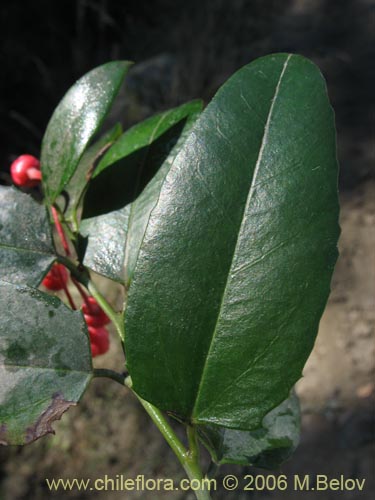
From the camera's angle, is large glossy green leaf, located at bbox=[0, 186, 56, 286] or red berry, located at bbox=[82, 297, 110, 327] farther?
red berry, located at bbox=[82, 297, 110, 327]

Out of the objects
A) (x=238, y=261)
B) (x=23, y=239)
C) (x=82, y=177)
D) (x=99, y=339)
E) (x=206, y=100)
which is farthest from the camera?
(x=206, y=100)

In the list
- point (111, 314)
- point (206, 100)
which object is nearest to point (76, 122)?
point (111, 314)

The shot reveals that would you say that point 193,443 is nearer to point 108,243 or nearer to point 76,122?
point 108,243

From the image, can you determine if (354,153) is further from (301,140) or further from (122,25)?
(301,140)

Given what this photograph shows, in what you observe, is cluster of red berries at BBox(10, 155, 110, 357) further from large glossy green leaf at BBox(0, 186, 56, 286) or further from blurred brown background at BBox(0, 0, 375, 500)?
blurred brown background at BBox(0, 0, 375, 500)

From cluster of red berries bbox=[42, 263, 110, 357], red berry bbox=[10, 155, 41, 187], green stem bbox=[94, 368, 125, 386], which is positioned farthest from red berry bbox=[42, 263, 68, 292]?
green stem bbox=[94, 368, 125, 386]

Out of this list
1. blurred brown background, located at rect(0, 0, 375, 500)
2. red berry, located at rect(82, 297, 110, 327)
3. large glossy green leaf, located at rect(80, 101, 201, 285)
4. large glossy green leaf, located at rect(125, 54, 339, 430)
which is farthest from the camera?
blurred brown background, located at rect(0, 0, 375, 500)

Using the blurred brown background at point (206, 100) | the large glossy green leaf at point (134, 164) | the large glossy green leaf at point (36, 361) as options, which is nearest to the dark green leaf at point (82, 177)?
the large glossy green leaf at point (134, 164)

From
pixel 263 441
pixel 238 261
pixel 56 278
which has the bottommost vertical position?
pixel 263 441
